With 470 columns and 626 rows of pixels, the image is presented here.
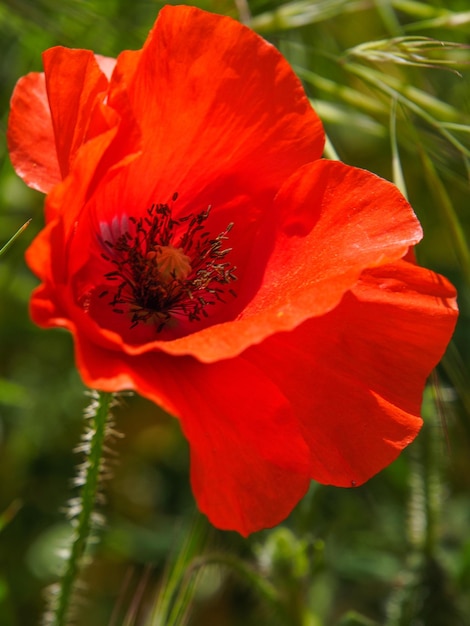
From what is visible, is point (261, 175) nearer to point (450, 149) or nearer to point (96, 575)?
point (450, 149)

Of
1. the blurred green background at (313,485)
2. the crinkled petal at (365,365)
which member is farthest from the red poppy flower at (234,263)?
the blurred green background at (313,485)

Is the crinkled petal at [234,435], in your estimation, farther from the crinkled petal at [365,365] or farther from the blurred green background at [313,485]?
the blurred green background at [313,485]

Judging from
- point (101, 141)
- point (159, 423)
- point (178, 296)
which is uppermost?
point (101, 141)

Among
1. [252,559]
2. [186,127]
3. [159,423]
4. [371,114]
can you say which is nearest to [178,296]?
[186,127]

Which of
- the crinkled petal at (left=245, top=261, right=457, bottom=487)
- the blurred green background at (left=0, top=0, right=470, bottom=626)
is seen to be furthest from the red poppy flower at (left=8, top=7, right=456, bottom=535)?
the blurred green background at (left=0, top=0, right=470, bottom=626)

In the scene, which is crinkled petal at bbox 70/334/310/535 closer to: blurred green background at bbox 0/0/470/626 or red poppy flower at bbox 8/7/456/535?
red poppy flower at bbox 8/7/456/535
